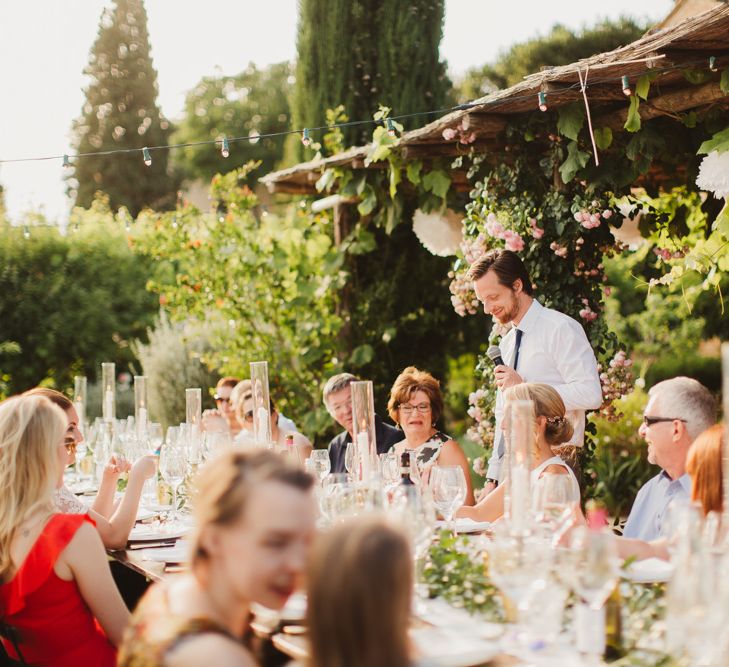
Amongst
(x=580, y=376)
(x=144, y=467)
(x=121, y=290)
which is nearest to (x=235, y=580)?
(x=144, y=467)

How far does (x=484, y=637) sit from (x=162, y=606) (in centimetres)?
75

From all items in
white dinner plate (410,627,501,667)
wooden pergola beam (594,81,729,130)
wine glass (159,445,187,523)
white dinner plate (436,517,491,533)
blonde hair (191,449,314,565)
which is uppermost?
wooden pergola beam (594,81,729,130)

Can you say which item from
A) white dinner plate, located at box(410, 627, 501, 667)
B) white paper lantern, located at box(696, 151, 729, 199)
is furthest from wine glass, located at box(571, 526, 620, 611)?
white paper lantern, located at box(696, 151, 729, 199)

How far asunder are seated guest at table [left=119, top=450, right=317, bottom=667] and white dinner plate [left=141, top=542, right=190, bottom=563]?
1.37 meters

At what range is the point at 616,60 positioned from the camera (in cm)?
420

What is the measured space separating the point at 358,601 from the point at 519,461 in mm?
1230

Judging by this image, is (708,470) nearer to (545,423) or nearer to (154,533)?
(545,423)

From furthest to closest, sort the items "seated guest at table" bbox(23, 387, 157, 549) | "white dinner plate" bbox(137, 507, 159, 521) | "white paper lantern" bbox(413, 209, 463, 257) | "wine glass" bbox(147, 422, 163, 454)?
"white paper lantern" bbox(413, 209, 463, 257) < "wine glass" bbox(147, 422, 163, 454) < "white dinner plate" bbox(137, 507, 159, 521) < "seated guest at table" bbox(23, 387, 157, 549)

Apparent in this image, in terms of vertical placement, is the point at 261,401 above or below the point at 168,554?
above

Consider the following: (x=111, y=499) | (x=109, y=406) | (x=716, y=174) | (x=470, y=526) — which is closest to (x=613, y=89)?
(x=716, y=174)

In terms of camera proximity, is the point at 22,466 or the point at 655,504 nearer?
the point at 22,466

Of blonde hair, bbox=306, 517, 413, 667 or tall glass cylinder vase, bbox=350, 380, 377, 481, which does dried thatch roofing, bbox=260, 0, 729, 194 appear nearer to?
tall glass cylinder vase, bbox=350, 380, 377, 481

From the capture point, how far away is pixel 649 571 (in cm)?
243

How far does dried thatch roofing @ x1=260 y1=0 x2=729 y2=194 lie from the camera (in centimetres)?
389
